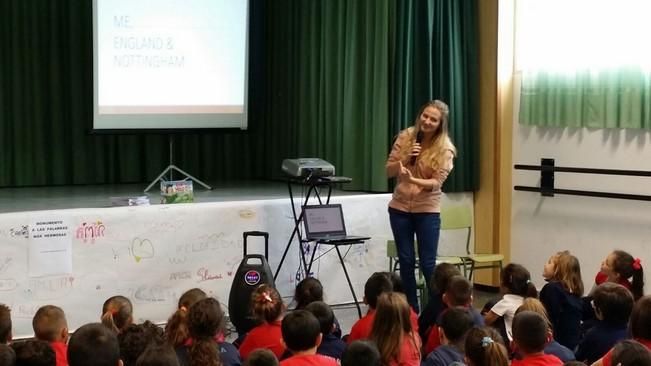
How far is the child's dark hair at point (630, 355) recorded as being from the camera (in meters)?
2.56

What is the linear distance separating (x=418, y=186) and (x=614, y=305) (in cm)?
169

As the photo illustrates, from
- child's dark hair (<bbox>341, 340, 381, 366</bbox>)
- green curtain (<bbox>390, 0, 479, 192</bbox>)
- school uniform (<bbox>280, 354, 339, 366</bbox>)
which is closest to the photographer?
child's dark hair (<bbox>341, 340, 381, 366</bbox>)

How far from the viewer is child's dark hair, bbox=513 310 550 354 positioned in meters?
2.90

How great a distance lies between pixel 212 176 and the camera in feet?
26.8

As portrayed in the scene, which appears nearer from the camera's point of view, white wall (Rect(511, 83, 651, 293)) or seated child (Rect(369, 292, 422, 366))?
seated child (Rect(369, 292, 422, 366))

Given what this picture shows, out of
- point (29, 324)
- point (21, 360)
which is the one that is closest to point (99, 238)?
point (29, 324)

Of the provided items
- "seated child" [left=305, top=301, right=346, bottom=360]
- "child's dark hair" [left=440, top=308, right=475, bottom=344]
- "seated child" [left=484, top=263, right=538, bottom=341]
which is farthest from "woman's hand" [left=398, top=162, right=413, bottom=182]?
"child's dark hair" [left=440, top=308, right=475, bottom=344]

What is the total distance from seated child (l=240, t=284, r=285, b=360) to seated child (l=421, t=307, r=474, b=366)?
0.61 meters

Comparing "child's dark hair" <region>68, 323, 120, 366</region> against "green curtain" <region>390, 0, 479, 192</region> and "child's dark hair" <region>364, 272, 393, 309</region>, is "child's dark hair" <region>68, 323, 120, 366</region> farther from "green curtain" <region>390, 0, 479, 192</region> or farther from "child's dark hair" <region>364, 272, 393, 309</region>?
"green curtain" <region>390, 0, 479, 192</region>

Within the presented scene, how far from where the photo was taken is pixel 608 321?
11.2 ft

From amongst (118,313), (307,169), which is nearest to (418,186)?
(307,169)

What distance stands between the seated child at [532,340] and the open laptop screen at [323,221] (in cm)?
255

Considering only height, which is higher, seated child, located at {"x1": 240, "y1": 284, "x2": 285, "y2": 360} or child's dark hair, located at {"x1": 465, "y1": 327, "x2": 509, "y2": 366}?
child's dark hair, located at {"x1": 465, "y1": 327, "x2": 509, "y2": 366}

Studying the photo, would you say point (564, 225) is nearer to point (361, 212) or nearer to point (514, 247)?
point (514, 247)
